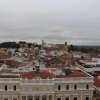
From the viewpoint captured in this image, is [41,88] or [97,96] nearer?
[41,88]

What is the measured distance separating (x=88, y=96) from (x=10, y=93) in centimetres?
1582

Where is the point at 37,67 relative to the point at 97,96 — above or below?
above

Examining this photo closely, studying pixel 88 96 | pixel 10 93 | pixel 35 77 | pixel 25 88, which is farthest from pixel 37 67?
pixel 88 96

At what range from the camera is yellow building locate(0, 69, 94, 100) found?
37188 mm

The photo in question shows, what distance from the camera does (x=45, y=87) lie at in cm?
3747

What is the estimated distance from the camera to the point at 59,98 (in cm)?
3909

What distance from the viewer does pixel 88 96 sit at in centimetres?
3953

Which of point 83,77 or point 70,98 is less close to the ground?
point 83,77

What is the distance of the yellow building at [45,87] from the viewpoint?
37.2m

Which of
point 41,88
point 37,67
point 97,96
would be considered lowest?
point 97,96

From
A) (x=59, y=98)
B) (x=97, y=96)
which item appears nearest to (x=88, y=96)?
(x=97, y=96)

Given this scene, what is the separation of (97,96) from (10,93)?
59.3ft

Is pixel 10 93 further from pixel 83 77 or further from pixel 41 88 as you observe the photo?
pixel 83 77

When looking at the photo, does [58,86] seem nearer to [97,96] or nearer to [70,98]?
[70,98]
